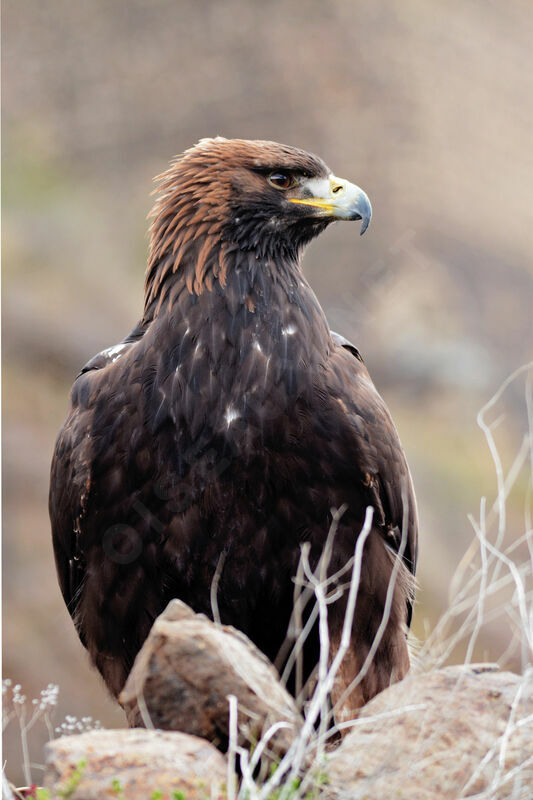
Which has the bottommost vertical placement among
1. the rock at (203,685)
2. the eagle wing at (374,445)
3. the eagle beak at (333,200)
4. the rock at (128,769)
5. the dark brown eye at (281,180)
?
the rock at (128,769)

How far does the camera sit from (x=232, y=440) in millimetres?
3627

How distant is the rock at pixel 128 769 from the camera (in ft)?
7.55

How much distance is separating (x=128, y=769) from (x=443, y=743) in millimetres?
759

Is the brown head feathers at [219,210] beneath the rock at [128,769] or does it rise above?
above

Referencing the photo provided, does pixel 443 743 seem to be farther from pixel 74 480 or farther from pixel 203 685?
pixel 74 480

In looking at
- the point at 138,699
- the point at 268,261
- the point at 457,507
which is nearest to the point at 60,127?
the point at 457,507

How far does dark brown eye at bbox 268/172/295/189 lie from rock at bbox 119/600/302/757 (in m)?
1.83

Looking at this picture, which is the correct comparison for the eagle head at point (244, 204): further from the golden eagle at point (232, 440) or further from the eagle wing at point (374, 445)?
the eagle wing at point (374, 445)

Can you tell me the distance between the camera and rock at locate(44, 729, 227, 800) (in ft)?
7.55

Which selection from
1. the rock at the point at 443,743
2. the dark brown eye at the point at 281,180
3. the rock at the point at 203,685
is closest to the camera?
the rock at the point at 443,743

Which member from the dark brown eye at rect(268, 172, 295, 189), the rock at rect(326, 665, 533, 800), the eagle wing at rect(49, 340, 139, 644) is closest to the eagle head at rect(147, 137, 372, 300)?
the dark brown eye at rect(268, 172, 295, 189)

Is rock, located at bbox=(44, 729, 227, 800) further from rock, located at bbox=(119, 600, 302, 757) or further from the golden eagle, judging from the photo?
the golden eagle

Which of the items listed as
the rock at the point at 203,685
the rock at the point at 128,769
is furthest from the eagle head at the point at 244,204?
the rock at the point at 128,769

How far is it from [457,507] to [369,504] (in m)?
6.98
